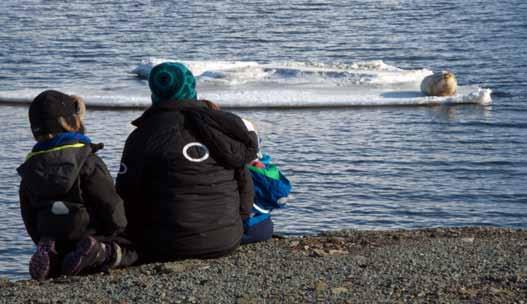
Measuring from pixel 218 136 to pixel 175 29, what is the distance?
28594 mm

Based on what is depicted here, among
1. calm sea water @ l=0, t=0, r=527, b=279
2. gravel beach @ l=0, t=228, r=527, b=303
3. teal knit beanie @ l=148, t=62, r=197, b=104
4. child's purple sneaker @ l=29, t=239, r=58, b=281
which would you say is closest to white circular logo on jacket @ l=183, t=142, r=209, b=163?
teal knit beanie @ l=148, t=62, r=197, b=104

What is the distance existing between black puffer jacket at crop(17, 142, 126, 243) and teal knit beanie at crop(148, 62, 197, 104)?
2.14 feet

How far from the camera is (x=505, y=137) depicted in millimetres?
18891

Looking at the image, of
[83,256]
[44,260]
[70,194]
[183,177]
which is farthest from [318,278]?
[44,260]

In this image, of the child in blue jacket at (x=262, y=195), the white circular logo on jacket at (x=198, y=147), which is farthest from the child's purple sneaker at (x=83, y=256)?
the child in blue jacket at (x=262, y=195)

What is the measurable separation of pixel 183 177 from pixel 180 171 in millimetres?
43

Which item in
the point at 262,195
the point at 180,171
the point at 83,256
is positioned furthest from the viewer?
the point at 262,195

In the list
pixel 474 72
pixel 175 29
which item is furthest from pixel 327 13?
pixel 474 72

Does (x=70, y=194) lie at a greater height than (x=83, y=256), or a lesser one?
greater

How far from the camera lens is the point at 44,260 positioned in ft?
25.3

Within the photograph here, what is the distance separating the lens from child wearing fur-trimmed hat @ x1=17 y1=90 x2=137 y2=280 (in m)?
7.58

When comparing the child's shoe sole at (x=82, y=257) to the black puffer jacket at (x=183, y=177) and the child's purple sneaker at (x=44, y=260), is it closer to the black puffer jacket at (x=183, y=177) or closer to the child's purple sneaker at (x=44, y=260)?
the child's purple sneaker at (x=44, y=260)

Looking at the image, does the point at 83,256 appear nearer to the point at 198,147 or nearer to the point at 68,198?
the point at 68,198

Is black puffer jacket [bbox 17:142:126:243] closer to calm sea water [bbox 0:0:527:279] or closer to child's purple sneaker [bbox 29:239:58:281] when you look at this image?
child's purple sneaker [bbox 29:239:58:281]
